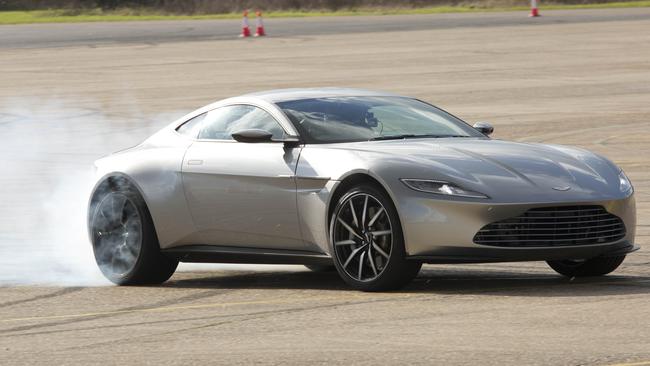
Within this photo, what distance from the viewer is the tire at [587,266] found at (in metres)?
9.69

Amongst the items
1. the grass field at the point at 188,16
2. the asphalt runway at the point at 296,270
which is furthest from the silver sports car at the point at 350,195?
the grass field at the point at 188,16

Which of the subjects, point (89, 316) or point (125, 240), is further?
point (125, 240)

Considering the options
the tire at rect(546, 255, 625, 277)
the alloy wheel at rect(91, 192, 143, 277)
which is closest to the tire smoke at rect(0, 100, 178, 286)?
the alloy wheel at rect(91, 192, 143, 277)

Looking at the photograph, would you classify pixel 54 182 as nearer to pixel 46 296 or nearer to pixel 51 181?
pixel 51 181

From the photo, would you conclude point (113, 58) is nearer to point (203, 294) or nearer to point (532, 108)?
point (532, 108)

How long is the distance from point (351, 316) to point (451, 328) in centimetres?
72

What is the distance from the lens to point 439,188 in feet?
29.6

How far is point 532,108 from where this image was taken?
78.5 ft

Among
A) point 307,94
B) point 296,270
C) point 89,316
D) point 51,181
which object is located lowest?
point 51,181

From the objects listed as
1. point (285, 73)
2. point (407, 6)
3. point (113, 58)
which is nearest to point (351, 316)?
point (285, 73)

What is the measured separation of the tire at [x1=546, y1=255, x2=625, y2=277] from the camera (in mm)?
9688

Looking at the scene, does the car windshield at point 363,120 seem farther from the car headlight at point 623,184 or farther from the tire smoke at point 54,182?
the tire smoke at point 54,182

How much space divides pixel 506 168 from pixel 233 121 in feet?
6.76

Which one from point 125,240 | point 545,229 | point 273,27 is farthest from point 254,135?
point 273,27
